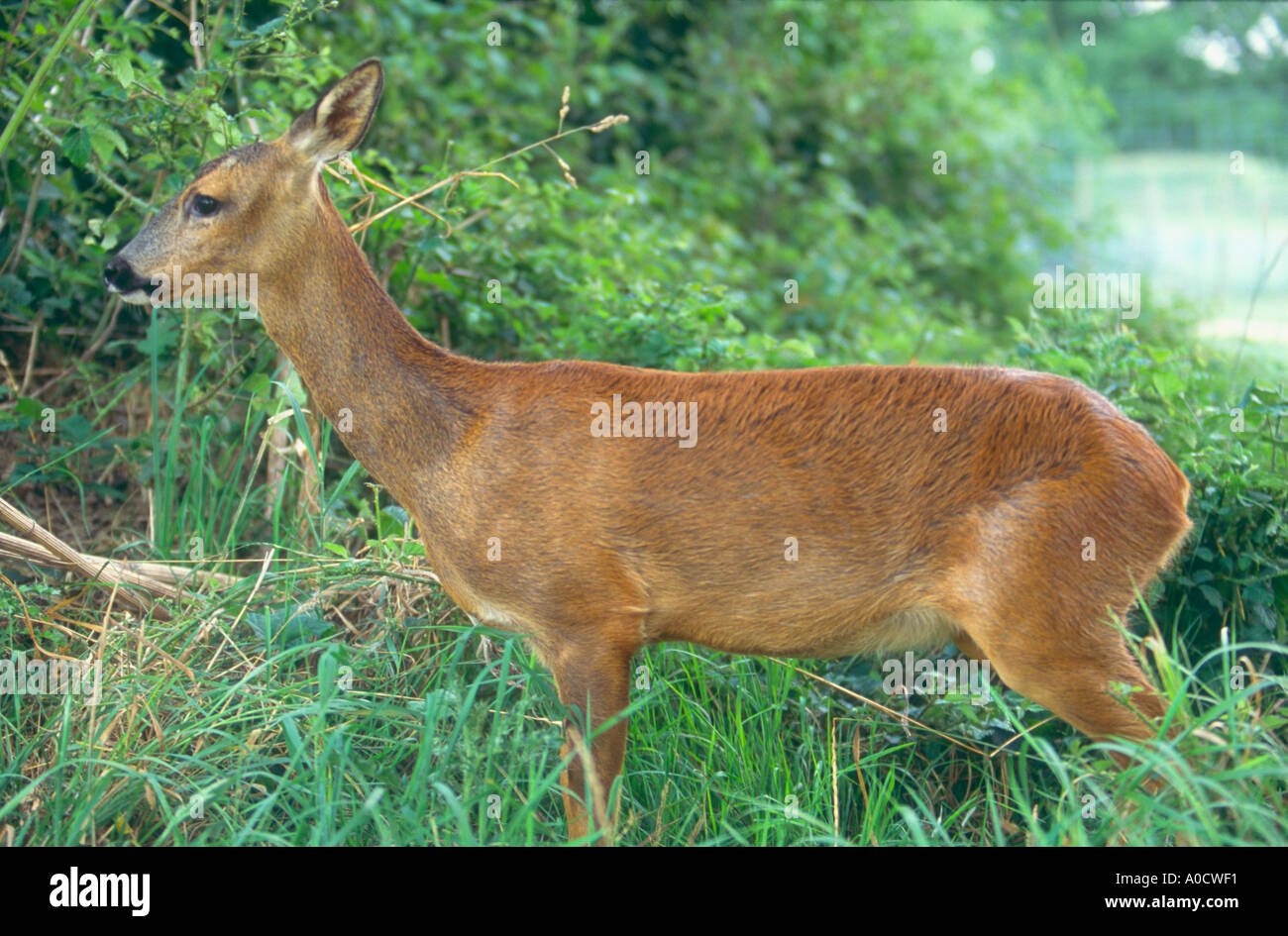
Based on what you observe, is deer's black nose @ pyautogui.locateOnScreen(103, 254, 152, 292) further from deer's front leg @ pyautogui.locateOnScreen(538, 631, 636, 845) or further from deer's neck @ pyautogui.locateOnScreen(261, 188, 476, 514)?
deer's front leg @ pyautogui.locateOnScreen(538, 631, 636, 845)

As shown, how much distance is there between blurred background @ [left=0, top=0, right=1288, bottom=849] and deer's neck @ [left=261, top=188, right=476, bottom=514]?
27.0 inches

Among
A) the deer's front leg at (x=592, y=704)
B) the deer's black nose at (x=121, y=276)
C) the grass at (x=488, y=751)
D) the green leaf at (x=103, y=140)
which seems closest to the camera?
the grass at (x=488, y=751)

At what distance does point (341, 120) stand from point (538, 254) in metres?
2.16

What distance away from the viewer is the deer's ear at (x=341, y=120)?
395cm

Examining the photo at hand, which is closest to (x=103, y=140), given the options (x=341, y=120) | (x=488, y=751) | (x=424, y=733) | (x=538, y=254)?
(x=341, y=120)

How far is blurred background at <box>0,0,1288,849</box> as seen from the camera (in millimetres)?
4852

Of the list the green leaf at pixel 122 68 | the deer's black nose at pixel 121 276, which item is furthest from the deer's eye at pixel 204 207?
the green leaf at pixel 122 68

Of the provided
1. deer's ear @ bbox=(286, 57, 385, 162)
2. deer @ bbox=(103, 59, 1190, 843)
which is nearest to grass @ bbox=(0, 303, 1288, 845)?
deer @ bbox=(103, 59, 1190, 843)

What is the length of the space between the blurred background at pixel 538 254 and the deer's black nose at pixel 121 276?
946 millimetres

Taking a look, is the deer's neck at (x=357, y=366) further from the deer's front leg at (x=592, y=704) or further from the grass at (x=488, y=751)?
the deer's front leg at (x=592, y=704)

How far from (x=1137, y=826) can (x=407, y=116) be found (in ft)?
19.3
